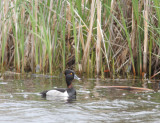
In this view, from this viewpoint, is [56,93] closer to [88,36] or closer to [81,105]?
[81,105]

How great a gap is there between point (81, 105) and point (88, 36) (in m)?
3.62

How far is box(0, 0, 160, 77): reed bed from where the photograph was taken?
9.88 metres

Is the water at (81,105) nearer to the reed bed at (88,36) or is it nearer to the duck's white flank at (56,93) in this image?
the duck's white flank at (56,93)

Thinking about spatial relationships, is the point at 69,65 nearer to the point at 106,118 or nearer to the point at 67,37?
the point at 67,37

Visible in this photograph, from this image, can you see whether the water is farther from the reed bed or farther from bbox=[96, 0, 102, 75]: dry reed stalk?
the reed bed

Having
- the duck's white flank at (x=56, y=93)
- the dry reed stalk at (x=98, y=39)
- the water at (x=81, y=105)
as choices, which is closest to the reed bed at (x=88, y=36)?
the dry reed stalk at (x=98, y=39)

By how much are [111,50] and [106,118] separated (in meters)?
5.33

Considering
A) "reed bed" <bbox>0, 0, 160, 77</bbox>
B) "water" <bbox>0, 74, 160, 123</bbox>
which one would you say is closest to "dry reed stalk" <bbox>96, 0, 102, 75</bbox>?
"reed bed" <bbox>0, 0, 160, 77</bbox>

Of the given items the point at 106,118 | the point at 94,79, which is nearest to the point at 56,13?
the point at 94,79

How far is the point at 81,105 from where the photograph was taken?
6621 mm

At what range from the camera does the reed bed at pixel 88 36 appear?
9.88 m

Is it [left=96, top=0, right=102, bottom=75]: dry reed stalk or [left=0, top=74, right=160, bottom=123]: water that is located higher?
[left=96, top=0, right=102, bottom=75]: dry reed stalk

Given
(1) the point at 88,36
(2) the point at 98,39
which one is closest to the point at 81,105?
(2) the point at 98,39

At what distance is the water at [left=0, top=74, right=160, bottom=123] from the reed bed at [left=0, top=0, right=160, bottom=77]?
34.4 inches
